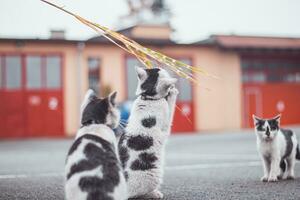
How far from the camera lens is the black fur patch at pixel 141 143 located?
249 inches

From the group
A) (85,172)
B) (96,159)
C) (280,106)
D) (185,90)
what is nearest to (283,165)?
(96,159)

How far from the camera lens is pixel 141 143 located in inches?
249

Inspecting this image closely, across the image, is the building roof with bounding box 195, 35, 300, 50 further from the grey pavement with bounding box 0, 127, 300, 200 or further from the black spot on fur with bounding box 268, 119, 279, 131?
the black spot on fur with bounding box 268, 119, 279, 131

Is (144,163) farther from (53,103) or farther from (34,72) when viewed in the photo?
(34,72)

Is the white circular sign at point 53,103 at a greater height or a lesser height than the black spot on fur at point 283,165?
greater

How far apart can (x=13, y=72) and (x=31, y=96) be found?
5.24ft

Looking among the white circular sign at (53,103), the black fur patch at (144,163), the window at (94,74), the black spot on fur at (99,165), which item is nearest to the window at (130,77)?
the window at (94,74)

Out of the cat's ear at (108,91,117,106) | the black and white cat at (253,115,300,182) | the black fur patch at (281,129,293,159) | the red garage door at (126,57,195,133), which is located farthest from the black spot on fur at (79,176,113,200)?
the red garage door at (126,57,195,133)

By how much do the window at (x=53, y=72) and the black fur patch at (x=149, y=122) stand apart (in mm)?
23198

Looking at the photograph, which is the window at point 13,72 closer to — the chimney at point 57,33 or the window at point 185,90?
the chimney at point 57,33

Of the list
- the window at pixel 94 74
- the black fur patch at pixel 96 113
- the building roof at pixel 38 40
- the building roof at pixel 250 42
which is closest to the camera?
the black fur patch at pixel 96 113

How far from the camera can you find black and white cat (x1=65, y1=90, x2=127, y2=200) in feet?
15.2

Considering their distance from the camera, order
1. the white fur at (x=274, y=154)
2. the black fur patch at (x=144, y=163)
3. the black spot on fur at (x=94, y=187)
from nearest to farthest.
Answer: the black spot on fur at (x=94, y=187)
the black fur patch at (x=144, y=163)
the white fur at (x=274, y=154)

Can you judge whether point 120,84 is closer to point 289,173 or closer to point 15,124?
point 15,124
